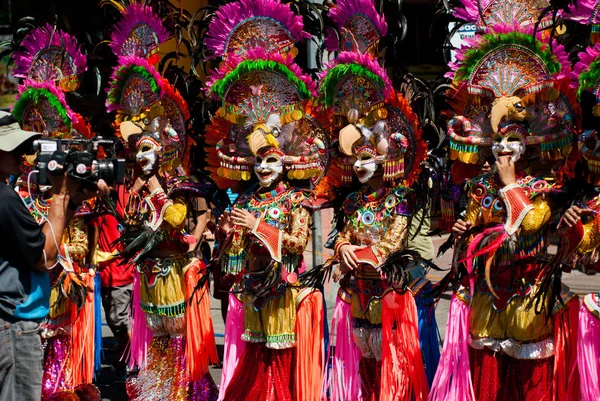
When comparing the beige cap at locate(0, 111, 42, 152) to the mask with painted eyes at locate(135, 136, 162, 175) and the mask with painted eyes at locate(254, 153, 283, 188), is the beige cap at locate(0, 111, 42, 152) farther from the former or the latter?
the mask with painted eyes at locate(135, 136, 162, 175)

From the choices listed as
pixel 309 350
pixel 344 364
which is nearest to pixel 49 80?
pixel 309 350

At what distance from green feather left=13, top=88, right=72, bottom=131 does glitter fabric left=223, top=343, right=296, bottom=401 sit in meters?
2.42

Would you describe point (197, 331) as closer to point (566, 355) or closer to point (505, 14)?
point (566, 355)

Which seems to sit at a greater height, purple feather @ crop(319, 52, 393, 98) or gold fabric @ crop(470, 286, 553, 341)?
purple feather @ crop(319, 52, 393, 98)

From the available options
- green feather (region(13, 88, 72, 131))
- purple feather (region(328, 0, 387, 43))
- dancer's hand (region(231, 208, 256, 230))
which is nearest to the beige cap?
dancer's hand (region(231, 208, 256, 230))

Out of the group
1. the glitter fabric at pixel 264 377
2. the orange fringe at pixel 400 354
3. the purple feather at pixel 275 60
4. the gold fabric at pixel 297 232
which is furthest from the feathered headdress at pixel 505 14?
the glitter fabric at pixel 264 377

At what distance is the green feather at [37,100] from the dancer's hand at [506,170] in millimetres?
3530

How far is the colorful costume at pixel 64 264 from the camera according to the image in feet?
23.2

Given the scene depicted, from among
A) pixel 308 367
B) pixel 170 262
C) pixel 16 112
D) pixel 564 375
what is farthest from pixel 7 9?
pixel 564 375

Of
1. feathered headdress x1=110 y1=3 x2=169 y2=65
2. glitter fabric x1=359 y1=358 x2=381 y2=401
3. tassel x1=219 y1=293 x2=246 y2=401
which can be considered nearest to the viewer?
glitter fabric x1=359 y1=358 x2=381 y2=401

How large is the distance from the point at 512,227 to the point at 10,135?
8.53 ft

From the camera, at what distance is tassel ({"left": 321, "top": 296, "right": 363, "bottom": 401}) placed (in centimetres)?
588

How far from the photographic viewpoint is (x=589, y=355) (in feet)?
16.3

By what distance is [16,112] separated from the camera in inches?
299
